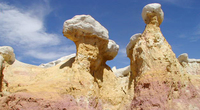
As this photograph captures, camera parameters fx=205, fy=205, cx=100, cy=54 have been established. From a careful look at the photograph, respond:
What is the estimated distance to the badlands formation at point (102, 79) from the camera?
25.4 ft

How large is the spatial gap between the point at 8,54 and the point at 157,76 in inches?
384

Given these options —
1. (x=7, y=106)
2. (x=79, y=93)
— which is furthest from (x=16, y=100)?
(x=79, y=93)

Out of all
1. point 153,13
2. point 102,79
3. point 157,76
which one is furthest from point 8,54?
point 157,76

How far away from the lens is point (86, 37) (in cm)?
1166

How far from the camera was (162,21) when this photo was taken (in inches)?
462

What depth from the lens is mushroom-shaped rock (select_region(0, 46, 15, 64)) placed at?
43.1ft

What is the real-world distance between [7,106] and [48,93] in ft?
5.97

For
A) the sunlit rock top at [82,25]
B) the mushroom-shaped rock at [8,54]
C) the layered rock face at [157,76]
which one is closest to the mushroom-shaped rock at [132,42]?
the layered rock face at [157,76]

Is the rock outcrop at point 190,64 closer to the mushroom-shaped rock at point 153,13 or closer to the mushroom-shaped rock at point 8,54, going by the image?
the mushroom-shaped rock at point 153,13

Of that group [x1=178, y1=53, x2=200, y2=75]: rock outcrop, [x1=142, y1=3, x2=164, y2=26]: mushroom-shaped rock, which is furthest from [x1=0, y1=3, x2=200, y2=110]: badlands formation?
[x1=178, y1=53, x2=200, y2=75]: rock outcrop

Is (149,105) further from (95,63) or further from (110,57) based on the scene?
(110,57)

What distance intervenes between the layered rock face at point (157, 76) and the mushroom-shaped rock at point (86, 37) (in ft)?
7.47

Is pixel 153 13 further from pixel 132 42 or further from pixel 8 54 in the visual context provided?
pixel 8 54

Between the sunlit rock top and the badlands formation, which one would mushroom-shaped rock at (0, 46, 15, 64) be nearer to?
the badlands formation
